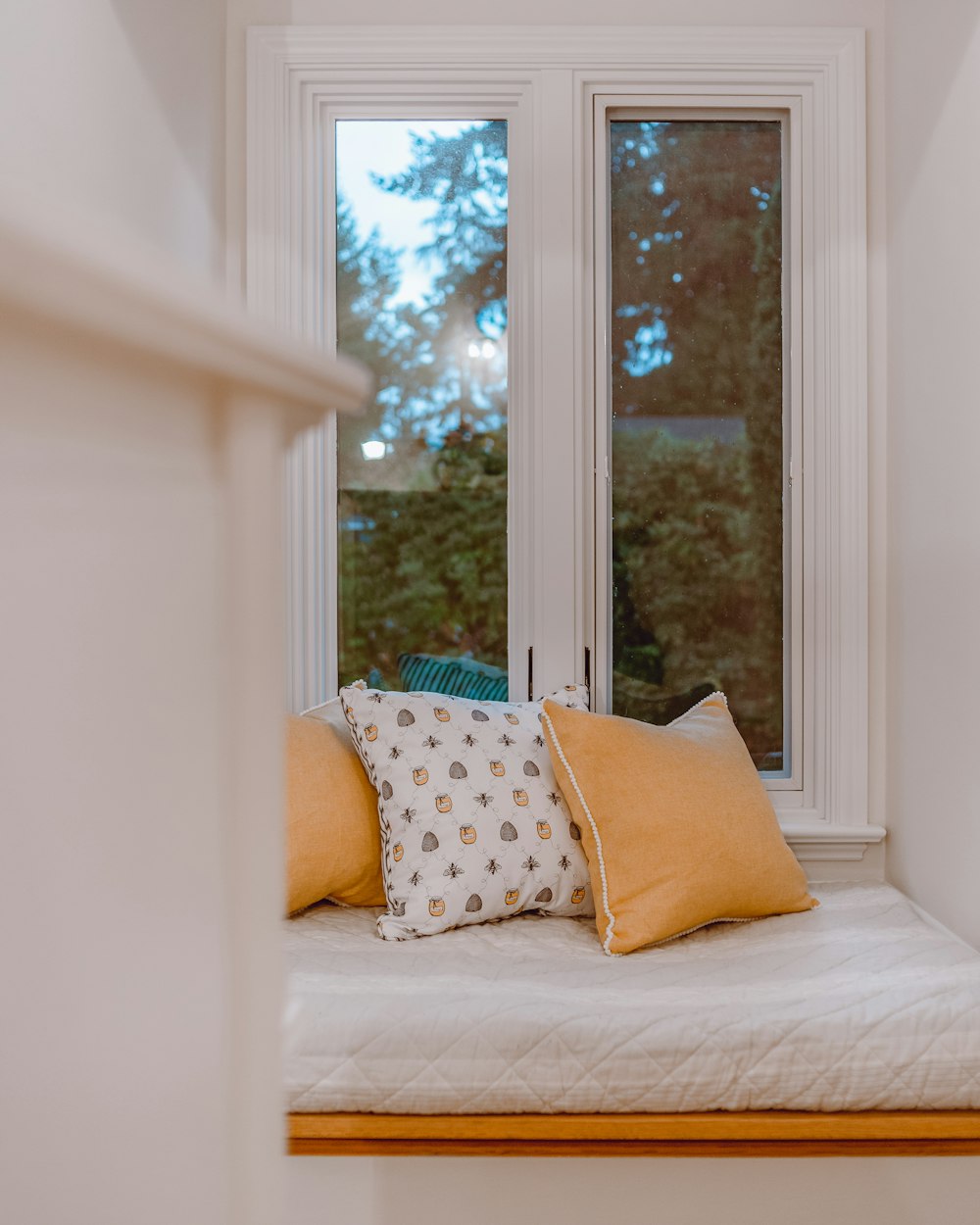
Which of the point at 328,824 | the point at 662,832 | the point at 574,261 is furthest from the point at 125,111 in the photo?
the point at 662,832

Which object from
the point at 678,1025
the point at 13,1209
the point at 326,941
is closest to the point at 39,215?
the point at 13,1209

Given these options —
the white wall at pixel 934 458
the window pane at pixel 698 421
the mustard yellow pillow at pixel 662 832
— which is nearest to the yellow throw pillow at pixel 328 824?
the mustard yellow pillow at pixel 662 832

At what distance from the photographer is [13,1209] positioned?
32cm

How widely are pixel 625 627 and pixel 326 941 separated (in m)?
1.00

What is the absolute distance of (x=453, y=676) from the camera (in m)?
2.44

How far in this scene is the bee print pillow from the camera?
189 cm

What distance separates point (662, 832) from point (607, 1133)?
0.52 meters

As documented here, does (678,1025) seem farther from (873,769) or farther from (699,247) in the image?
(699,247)

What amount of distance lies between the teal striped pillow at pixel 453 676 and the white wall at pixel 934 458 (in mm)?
859

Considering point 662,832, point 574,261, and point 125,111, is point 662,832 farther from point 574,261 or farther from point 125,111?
point 125,111

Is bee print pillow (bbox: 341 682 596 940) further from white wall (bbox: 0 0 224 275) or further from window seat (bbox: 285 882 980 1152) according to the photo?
white wall (bbox: 0 0 224 275)

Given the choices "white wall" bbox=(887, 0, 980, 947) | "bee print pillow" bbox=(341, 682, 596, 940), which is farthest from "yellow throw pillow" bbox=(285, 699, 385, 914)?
"white wall" bbox=(887, 0, 980, 947)

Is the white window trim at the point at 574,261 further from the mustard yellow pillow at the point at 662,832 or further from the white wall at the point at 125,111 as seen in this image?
the mustard yellow pillow at the point at 662,832

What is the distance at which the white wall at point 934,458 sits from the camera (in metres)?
1.91
